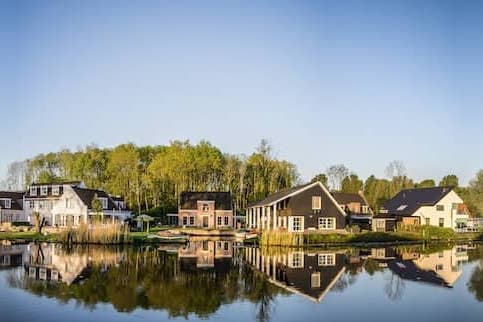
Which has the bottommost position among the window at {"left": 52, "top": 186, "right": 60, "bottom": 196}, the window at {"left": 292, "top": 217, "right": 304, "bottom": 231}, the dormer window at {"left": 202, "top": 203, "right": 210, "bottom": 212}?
the window at {"left": 292, "top": 217, "right": 304, "bottom": 231}

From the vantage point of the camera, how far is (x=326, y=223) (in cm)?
4391

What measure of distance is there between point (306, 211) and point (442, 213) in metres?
19.3

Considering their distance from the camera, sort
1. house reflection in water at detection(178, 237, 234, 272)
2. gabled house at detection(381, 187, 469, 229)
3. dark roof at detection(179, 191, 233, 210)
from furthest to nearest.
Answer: dark roof at detection(179, 191, 233, 210)
gabled house at detection(381, 187, 469, 229)
house reflection in water at detection(178, 237, 234, 272)

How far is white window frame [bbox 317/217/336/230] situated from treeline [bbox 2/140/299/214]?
20.9m

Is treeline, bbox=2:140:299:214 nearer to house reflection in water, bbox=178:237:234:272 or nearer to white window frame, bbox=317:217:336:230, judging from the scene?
white window frame, bbox=317:217:336:230

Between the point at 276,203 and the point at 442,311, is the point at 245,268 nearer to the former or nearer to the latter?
the point at 442,311

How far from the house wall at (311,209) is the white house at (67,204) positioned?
59.0ft

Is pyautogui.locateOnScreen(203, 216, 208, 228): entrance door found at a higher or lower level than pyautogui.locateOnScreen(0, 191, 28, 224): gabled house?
lower

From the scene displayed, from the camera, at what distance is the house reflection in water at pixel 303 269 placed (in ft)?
56.9

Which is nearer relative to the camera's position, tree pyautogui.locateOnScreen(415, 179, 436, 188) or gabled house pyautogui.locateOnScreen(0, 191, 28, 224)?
gabled house pyautogui.locateOnScreen(0, 191, 28, 224)

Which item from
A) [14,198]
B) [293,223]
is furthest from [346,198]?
[14,198]

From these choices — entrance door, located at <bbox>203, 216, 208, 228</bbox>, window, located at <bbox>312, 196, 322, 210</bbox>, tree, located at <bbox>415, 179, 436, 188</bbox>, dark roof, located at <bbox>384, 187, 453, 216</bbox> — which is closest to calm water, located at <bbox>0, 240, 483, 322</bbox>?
window, located at <bbox>312, 196, 322, 210</bbox>

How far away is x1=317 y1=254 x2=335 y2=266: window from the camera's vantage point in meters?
24.4

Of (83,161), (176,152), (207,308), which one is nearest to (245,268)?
(207,308)
